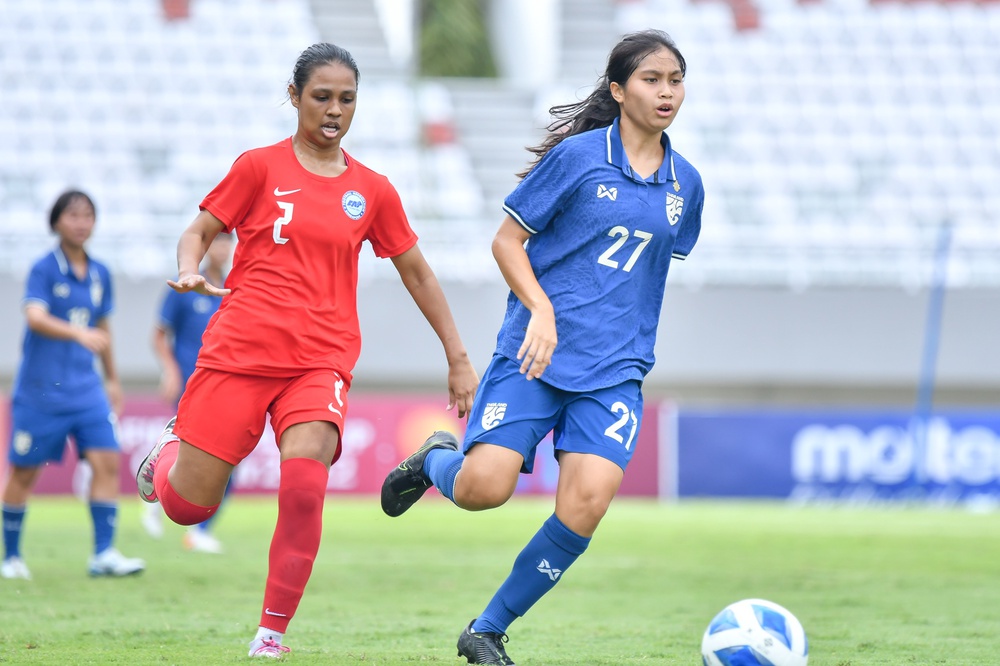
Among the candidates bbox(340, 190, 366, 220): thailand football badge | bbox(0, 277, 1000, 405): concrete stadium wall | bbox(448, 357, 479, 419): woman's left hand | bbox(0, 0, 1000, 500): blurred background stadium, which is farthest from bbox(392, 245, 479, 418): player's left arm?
bbox(0, 277, 1000, 405): concrete stadium wall

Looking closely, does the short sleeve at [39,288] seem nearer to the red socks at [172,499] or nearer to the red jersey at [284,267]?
the red socks at [172,499]

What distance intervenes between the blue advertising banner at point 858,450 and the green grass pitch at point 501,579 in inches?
109

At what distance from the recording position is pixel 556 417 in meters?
5.09

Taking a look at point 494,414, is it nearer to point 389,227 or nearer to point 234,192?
point 389,227

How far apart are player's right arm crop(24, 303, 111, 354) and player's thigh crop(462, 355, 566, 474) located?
3.11 meters

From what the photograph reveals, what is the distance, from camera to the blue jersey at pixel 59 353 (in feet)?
27.7

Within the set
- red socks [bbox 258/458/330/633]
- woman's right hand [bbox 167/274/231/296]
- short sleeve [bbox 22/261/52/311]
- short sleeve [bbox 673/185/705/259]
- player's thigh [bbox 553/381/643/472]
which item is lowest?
red socks [bbox 258/458/330/633]

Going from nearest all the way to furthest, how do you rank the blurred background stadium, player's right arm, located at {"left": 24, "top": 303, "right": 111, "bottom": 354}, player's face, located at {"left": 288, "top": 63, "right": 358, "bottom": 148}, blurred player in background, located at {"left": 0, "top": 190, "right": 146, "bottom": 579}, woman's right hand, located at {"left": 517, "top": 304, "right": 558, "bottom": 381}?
1. woman's right hand, located at {"left": 517, "top": 304, "right": 558, "bottom": 381}
2. player's face, located at {"left": 288, "top": 63, "right": 358, "bottom": 148}
3. player's right arm, located at {"left": 24, "top": 303, "right": 111, "bottom": 354}
4. blurred player in background, located at {"left": 0, "top": 190, "right": 146, "bottom": 579}
5. the blurred background stadium

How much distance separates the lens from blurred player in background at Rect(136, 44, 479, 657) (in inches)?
201

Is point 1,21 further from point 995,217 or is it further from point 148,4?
point 995,217

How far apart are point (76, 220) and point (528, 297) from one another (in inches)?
168

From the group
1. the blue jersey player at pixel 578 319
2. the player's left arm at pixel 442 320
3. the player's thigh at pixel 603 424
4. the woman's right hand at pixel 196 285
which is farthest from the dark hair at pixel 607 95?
the woman's right hand at pixel 196 285

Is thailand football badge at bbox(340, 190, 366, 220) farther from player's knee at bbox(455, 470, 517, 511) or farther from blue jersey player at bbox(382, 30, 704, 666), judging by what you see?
player's knee at bbox(455, 470, 517, 511)

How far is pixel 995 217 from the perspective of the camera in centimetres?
2147
